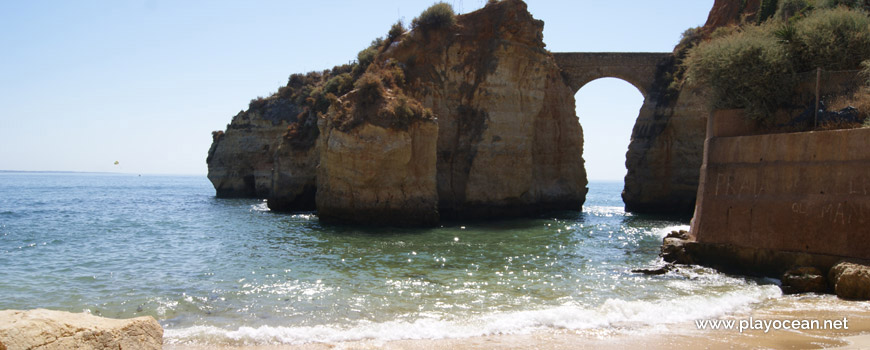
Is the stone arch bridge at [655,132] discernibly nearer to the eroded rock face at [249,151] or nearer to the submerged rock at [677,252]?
the submerged rock at [677,252]

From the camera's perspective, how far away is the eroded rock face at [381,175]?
22.8 metres

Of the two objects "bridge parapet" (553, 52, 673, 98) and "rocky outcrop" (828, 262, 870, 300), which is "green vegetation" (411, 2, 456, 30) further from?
"rocky outcrop" (828, 262, 870, 300)

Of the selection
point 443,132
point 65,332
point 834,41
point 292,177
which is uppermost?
point 834,41

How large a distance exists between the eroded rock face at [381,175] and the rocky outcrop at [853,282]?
51.2ft

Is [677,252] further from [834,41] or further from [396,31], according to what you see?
[396,31]

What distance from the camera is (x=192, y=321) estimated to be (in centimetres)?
933

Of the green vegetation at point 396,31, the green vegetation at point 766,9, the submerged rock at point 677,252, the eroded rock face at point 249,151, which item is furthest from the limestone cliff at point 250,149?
the submerged rock at point 677,252

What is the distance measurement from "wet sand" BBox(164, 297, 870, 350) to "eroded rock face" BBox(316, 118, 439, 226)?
15.0 m

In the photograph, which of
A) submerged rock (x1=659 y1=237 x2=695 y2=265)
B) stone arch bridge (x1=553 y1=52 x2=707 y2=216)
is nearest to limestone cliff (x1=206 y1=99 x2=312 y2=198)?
stone arch bridge (x1=553 y1=52 x2=707 y2=216)

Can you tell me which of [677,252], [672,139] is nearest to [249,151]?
[672,139]

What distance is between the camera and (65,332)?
543cm

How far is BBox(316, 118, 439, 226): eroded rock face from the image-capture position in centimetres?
2275

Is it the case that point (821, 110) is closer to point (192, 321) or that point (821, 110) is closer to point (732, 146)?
point (732, 146)

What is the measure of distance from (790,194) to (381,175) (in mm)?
15085
